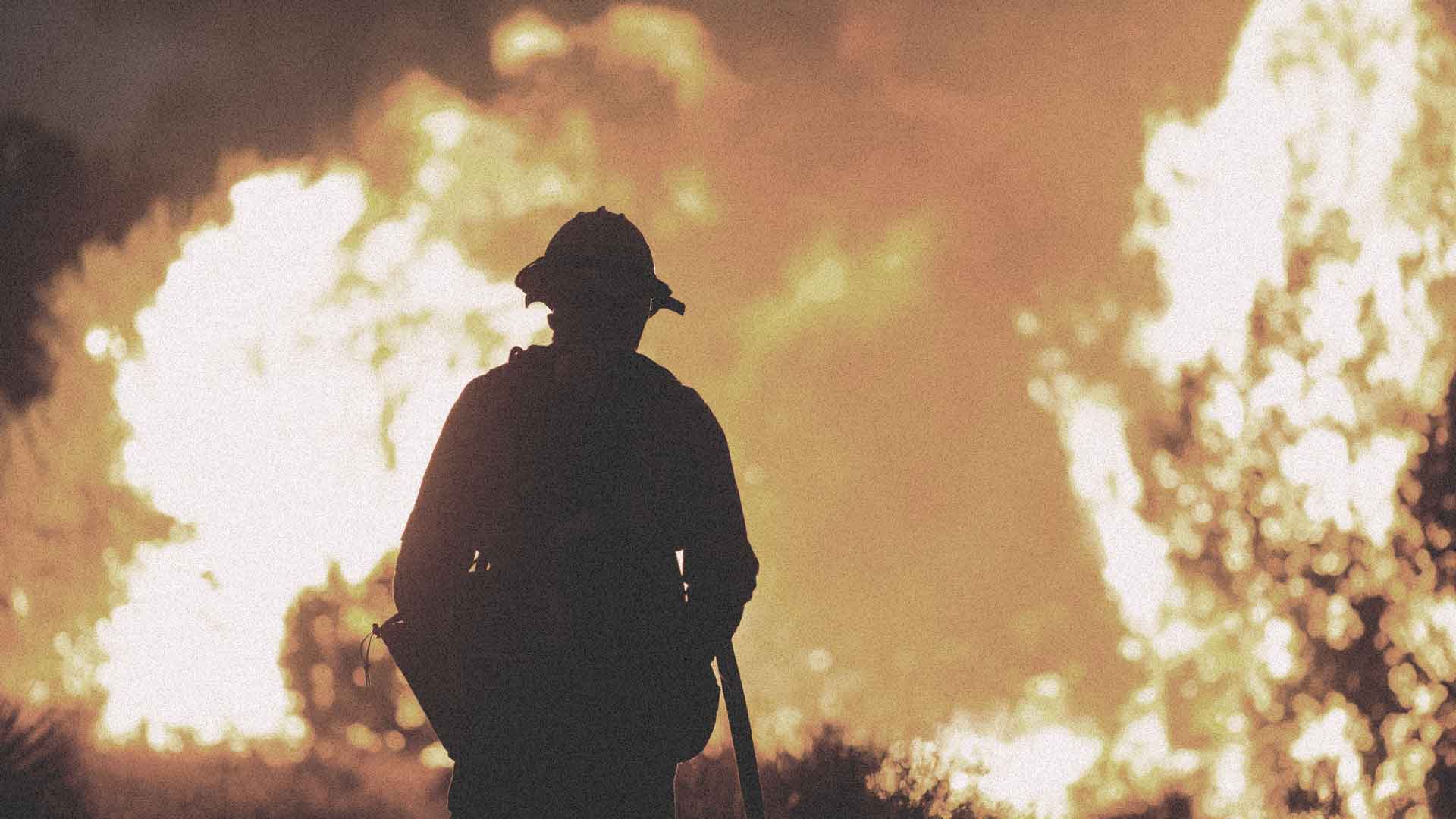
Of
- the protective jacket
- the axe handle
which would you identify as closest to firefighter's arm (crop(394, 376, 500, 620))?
the protective jacket

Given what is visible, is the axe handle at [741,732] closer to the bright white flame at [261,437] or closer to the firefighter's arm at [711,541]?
the firefighter's arm at [711,541]

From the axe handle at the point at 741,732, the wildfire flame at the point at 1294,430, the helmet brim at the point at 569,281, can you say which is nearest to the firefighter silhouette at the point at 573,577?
the helmet brim at the point at 569,281

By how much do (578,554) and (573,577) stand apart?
6cm

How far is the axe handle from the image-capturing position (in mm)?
3525

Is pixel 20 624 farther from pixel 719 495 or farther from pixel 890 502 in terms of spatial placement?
pixel 719 495

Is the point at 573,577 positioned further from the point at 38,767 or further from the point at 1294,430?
the point at 1294,430

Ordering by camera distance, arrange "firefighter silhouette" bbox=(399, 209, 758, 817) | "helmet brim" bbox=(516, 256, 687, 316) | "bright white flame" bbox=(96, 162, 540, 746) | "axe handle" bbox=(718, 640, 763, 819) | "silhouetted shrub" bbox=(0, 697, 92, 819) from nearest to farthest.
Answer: "firefighter silhouette" bbox=(399, 209, 758, 817)
"helmet brim" bbox=(516, 256, 687, 316)
"axe handle" bbox=(718, 640, 763, 819)
"silhouetted shrub" bbox=(0, 697, 92, 819)
"bright white flame" bbox=(96, 162, 540, 746)

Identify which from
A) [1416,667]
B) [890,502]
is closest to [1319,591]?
[1416,667]

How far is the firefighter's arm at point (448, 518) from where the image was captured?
302 centimetres

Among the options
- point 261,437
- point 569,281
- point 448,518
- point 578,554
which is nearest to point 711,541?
point 578,554

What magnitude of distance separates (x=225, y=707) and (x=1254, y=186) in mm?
13489

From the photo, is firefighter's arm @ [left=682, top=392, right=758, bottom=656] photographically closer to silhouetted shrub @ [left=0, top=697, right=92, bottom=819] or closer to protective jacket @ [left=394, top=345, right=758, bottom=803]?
protective jacket @ [left=394, top=345, right=758, bottom=803]

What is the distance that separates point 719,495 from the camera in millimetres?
3068

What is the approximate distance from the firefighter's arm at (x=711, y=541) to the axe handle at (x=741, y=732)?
0.44m
